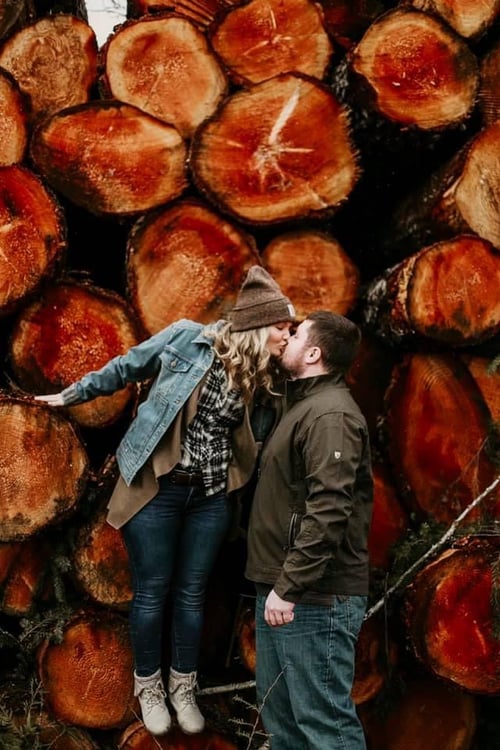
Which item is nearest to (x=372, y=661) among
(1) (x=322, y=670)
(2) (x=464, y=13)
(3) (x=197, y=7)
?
(1) (x=322, y=670)

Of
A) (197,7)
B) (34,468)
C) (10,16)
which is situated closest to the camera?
(34,468)

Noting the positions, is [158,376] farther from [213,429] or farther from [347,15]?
[347,15]

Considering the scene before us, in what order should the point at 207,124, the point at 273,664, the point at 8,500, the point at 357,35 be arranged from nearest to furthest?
the point at 273,664 < the point at 8,500 < the point at 207,124 < the point at 357,35

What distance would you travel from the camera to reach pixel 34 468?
2832 mm

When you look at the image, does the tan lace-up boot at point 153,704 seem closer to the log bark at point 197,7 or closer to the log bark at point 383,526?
the log bark at point 383,526

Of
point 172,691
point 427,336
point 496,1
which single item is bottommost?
point 172,691

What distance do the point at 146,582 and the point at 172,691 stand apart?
0.48 metres

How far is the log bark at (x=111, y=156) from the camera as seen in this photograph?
3.01 m

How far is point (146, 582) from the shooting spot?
2764mm

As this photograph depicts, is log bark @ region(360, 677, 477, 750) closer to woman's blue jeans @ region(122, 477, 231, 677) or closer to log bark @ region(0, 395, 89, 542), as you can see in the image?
woman's blue jeans @ region(122, 477, 231, 677)

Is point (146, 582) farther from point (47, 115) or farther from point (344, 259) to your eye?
point (47, 115)

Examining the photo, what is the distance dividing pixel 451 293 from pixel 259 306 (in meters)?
0.82

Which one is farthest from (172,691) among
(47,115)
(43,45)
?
(43,45)

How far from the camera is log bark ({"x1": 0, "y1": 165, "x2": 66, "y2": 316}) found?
114 inches
